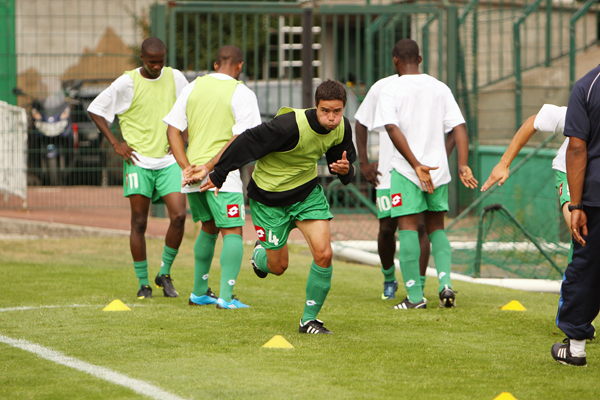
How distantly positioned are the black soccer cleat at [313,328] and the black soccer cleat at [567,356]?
58.4 inches

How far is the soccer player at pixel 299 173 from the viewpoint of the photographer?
17.1ft

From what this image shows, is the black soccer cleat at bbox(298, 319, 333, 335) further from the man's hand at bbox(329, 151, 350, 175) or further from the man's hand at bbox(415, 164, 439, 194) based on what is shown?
the man's hand at bbox(415, 164, 439, 194)

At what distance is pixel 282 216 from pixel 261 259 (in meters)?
0.48

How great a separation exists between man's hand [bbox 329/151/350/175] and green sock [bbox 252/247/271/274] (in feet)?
3.24

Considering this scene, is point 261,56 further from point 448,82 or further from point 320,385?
point 320,385

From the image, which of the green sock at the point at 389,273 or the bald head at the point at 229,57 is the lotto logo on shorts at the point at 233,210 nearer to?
the bald head at the point at 229,57

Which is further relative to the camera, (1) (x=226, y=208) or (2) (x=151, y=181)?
(2) (x=151, y=181)

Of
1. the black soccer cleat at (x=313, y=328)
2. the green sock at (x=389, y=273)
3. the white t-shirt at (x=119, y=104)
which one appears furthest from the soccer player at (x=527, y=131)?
the white t-shirt at (x=119, y=104)

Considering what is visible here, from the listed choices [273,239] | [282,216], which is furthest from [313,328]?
[282,216]

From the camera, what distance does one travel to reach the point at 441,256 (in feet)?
21.9

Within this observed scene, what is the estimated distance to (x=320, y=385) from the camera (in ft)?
13.4

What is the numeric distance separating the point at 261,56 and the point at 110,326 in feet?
68.9

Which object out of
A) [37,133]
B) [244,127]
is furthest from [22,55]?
[244,127]

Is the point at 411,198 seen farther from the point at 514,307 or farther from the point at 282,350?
the point at 282,350
